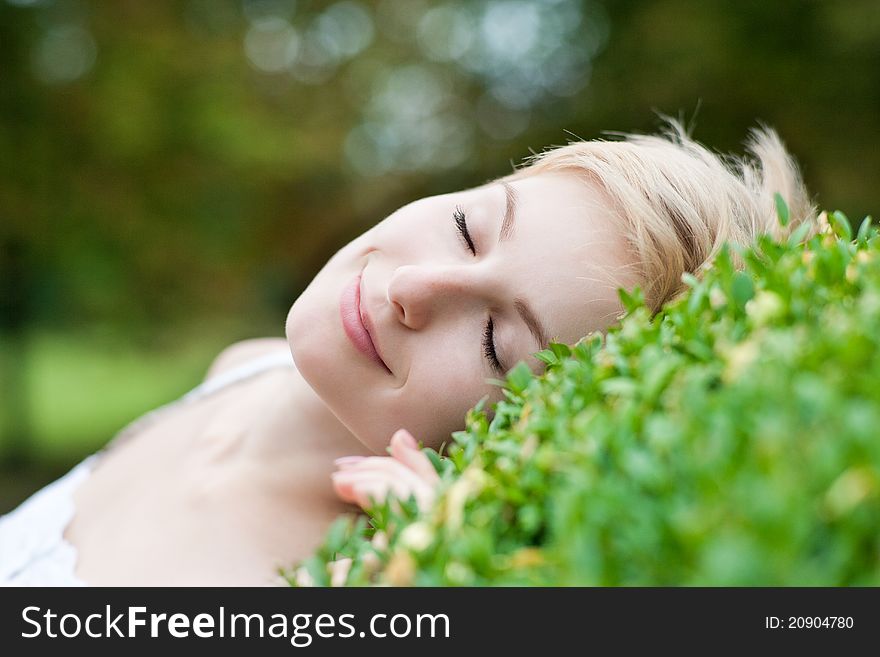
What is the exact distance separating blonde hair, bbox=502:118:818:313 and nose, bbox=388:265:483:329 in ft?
1.56

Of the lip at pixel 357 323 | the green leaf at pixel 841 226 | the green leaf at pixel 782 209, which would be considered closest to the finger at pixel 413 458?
the lip at pixel 357 323

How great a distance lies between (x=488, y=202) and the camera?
214 cm

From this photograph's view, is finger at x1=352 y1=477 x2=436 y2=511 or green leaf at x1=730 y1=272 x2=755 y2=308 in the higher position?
green leaf at x1=730 y1=272 x2=755 y2=308

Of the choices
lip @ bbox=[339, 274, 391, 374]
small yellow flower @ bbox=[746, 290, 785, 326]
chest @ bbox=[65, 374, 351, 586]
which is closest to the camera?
small yellow flower @ bbox=[746, 290, 785, 326]

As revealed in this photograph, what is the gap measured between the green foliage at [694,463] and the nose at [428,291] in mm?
547

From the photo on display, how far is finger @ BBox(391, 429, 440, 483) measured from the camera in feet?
4.72

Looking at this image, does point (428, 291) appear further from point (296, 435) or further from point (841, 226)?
point (296, 435)

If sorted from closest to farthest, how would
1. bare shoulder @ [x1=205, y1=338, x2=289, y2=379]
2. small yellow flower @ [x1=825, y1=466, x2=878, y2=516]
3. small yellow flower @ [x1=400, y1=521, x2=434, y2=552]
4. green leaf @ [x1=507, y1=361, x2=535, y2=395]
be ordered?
small yellow flower @ [x1=825, y1=466, x2=878, y2=516] < small yellow flower @ [x1=400, y1=521, x2=434, y2=552] < green leaf @ [x1=507, y1=361, x2=535, y2=395] < bare shoulder @ [x1=205, y1=338, x2=289, y2=379]

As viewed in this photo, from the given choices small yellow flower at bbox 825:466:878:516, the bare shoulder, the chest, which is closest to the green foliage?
small yellow flower at bbox 825:466:878:516

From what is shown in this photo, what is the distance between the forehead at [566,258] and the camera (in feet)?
6.63

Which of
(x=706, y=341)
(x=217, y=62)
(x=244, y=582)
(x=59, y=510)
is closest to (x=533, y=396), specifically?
(x=706, y=341)

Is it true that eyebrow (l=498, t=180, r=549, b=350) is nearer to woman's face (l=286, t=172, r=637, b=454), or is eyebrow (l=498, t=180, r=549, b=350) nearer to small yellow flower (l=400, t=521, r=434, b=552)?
woman's face (l=286, t=172, r=637, b=454)

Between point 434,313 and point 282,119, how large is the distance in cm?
799

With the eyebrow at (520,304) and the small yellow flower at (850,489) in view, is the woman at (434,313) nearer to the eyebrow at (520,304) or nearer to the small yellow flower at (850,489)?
the eyebrow at (520,304)
